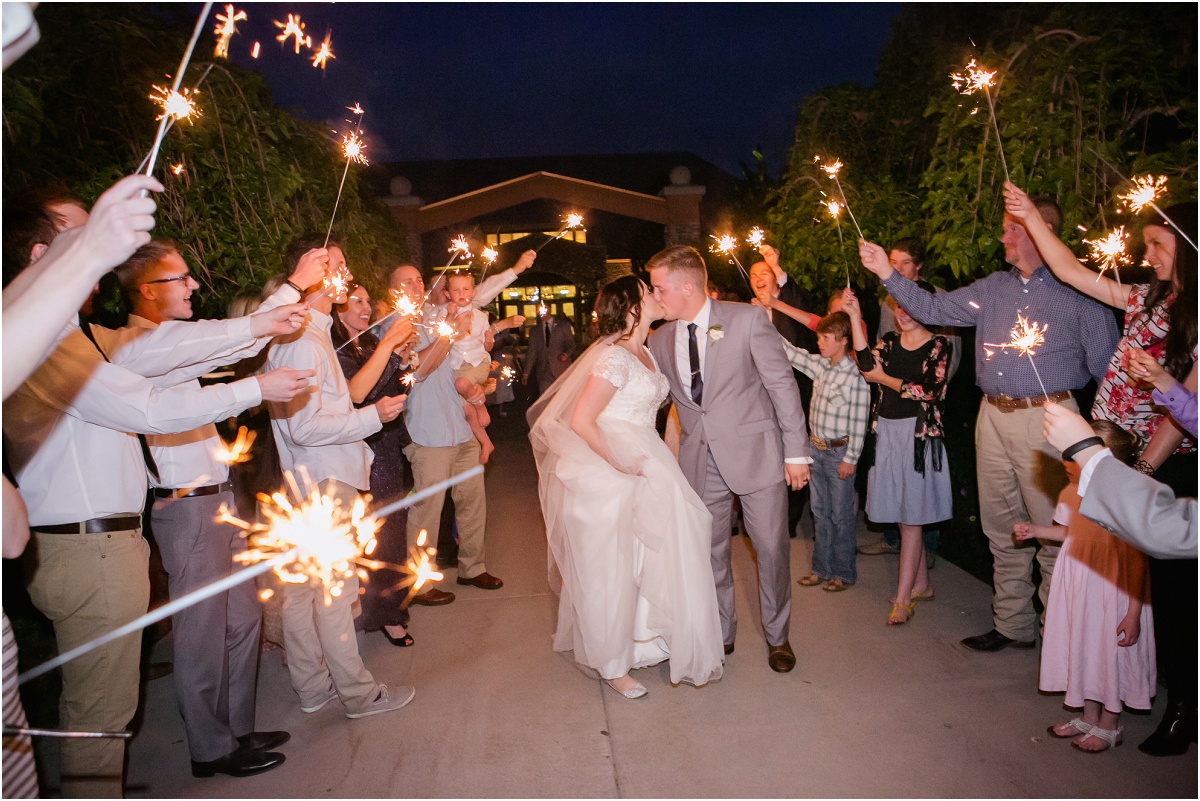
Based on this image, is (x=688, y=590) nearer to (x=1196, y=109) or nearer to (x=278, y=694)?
(x=278, y=694)

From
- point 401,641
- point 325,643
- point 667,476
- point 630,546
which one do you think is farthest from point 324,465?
point 667,476

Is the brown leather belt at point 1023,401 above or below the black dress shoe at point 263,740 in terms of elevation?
above

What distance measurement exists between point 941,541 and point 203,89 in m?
5.63

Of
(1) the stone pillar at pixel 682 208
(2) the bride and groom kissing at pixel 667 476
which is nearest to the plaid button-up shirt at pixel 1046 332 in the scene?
(2) the bride and groom kissing at pixel 667 476

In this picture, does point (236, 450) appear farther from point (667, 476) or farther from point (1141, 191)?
point (1141, 191)

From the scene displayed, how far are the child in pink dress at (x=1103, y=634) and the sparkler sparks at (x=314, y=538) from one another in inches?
115

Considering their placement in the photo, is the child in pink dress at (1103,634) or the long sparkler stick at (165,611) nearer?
→ the long sparkler stick at (165,611)

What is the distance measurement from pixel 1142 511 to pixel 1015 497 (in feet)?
6.97

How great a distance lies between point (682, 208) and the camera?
21.7m

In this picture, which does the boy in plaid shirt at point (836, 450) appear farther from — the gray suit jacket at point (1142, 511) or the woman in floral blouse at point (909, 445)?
the gray suit jacket at point (1142, 511)

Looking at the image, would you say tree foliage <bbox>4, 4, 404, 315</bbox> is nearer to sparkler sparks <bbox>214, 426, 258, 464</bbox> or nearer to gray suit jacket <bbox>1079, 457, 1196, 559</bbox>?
sparkler sparks <bbox>214, 426, 258, 464</bbox>

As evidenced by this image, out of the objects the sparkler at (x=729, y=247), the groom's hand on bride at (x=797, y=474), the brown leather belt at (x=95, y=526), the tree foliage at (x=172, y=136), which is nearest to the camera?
the brown leather belt at (x=95, y=526)

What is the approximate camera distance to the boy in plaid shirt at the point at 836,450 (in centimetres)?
487

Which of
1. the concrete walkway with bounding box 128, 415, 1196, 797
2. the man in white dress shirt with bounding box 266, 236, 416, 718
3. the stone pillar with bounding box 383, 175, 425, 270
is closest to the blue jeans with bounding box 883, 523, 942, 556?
the concrete walkway with bounding box 128, 415, 1196, 797
